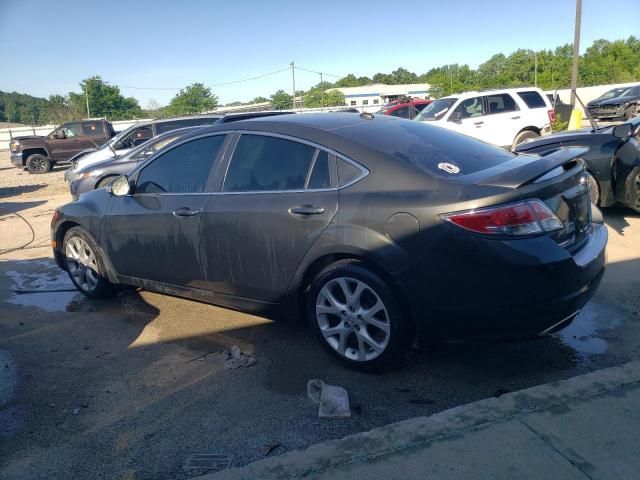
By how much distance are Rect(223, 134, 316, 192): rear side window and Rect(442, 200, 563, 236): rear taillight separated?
3.85 feet

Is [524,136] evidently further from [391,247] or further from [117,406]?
[117,406]

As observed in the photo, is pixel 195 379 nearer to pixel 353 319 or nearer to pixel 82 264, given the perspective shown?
pixel 353 319

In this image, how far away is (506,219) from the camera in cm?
300

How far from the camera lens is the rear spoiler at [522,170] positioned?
313 centimetres

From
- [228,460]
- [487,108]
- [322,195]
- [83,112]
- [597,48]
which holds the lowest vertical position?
[228,460]

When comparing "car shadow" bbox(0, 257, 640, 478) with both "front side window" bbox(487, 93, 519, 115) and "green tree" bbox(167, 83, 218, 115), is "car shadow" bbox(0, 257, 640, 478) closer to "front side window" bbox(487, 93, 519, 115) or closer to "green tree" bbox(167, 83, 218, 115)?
"front side window" bbox(487, 93, 519, 115)

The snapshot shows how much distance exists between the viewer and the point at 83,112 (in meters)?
A: 70.2

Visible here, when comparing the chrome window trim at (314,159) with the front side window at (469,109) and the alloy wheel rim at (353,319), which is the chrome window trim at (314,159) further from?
the front side window at (469,109)

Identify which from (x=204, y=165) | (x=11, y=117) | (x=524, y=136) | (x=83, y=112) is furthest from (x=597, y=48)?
(x=11, y=117)

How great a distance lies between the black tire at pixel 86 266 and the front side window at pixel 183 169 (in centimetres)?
90

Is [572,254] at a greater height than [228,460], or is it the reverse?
[572,254]

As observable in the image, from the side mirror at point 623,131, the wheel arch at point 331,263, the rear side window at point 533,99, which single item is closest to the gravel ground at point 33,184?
the rear side window at point 533,99

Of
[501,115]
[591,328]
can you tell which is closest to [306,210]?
[591,328]

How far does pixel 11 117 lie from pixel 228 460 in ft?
411
